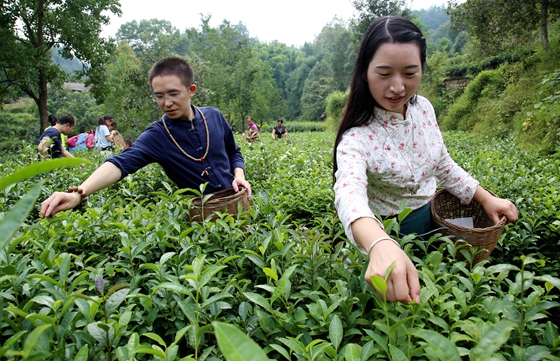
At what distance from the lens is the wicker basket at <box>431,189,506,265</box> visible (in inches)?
64.4

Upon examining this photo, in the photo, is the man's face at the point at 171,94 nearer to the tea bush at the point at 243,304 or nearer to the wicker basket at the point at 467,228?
the tea bush at the point at 243,304

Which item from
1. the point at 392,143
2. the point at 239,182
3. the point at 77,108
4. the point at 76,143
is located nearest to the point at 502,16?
the point at 76,143

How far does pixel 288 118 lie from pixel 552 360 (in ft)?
223

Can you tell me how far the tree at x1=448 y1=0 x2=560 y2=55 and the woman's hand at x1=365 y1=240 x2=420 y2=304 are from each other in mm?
12921

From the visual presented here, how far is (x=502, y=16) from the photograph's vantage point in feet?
41.0

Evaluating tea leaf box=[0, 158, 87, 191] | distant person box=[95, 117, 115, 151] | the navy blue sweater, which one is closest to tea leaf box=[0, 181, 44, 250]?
tea leaf box=[0, 158, 87, 191]

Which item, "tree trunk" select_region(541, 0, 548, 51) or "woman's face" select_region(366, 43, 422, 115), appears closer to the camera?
"woman's face" select_region(366, 43, 422, 115)

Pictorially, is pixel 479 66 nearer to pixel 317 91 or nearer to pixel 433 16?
pixel 317 91

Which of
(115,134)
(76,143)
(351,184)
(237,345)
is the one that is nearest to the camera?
(237,345)

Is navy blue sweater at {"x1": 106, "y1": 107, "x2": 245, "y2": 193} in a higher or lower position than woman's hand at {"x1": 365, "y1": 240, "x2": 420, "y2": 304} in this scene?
higher

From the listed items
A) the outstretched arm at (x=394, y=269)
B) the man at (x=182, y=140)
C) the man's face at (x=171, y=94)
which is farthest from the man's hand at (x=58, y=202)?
A: the outstretched arm at (x=394, y=269)

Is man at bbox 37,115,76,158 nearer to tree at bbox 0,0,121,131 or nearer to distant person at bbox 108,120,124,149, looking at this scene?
distant person at bbox 108,120,124,149

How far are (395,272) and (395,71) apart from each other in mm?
908

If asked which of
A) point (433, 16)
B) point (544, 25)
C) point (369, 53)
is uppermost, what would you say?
point (433, 16)
